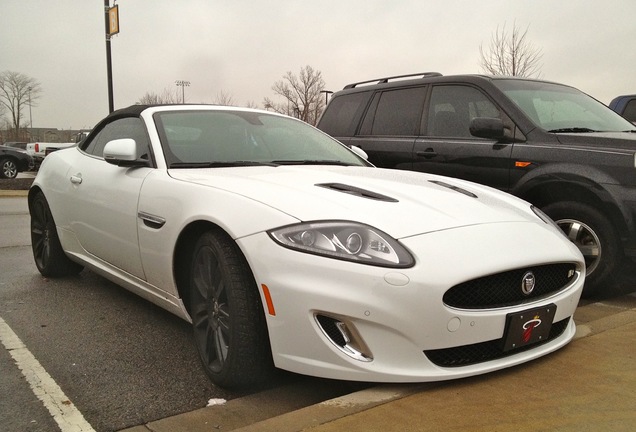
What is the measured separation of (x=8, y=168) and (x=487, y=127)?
17813mm

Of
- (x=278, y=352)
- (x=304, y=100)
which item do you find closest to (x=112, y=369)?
(x=278, y=352)

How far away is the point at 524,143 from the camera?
439 centimetres

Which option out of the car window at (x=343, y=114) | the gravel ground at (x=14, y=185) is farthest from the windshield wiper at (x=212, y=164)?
the gravel ground at (x=14, y=185)

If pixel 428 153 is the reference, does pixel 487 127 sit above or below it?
above

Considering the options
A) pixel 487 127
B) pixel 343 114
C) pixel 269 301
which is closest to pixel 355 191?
pixel 269 301

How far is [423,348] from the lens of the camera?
2221mm

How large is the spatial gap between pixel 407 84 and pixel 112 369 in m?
3.84

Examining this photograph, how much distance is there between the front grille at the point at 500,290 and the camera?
2.27 meters

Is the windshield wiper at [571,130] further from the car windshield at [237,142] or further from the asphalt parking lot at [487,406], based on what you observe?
the asphalt parking lot at [487,406]

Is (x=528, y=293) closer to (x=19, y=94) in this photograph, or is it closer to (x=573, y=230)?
(x=573, y=230)

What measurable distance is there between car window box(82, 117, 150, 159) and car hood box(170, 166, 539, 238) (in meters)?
0.59

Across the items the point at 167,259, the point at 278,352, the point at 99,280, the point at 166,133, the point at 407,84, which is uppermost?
the point at 407,84

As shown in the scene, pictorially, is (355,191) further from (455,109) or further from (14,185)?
(14,185)

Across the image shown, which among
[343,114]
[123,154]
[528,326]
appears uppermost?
[343,114]
